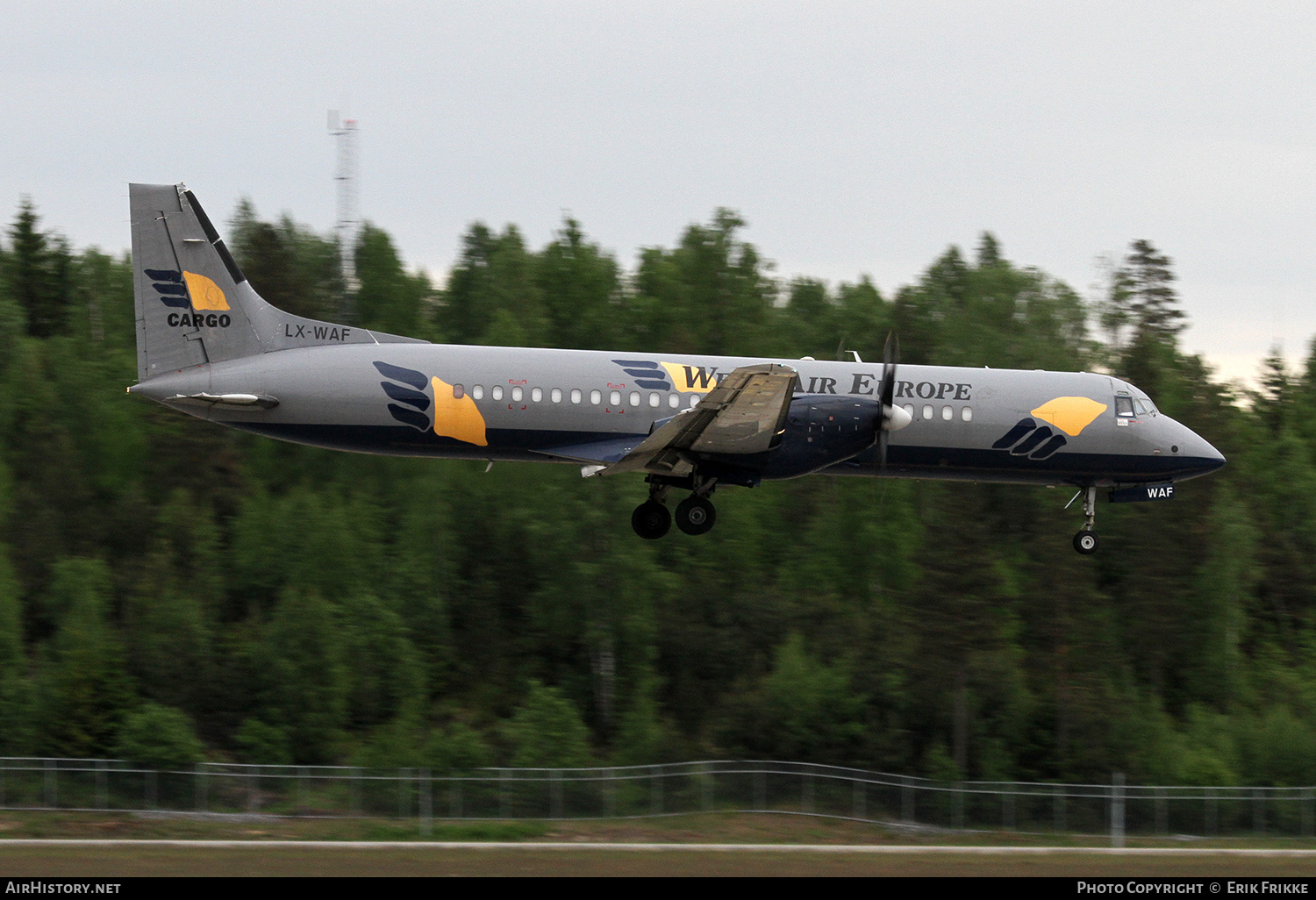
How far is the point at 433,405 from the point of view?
25.9 meters

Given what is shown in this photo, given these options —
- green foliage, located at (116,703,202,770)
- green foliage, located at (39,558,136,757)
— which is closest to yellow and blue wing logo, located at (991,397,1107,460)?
green foliage, located at (116,703,202,770)

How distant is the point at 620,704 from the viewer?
51781 mm

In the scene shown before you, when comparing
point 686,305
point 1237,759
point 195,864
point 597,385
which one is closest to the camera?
point 195,864

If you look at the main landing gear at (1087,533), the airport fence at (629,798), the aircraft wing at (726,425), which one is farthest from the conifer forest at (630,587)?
the aircraft wing at (726,425)

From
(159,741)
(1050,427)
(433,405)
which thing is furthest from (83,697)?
(1050,427)

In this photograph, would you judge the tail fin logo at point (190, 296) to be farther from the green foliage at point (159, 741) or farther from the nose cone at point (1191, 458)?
the nose cone at point (1191, 458)

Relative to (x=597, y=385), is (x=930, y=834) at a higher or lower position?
lower

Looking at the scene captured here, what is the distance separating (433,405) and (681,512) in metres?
4.99

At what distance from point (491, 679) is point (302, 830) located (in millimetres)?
25036

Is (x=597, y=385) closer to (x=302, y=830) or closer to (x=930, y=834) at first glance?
(x=302, y=830)

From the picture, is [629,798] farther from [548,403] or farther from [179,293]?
[179,293]

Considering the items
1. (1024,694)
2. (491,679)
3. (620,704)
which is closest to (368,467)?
(491,679)

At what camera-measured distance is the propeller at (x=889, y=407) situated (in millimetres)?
24416

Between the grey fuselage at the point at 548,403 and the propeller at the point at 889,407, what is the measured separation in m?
0.86
